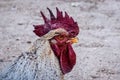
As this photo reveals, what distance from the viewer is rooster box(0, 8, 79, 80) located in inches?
129

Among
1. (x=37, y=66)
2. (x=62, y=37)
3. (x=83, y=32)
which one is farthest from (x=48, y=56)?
(x=83, y=32)

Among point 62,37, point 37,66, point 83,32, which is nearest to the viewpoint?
point 37,66

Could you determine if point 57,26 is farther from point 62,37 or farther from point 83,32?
point 83,32

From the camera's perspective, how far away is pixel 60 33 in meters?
3.47

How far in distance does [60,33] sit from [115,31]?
9.91ft

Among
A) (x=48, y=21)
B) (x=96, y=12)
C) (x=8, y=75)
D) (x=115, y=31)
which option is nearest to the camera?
(x=8, y=75)

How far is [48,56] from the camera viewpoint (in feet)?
11.0

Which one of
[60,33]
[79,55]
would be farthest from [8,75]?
[79,55]

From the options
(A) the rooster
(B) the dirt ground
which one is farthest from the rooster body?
(B) the dirt ground

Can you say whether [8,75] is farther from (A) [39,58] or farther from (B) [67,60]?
(B) [67,60]

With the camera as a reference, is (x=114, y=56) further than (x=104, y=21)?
No

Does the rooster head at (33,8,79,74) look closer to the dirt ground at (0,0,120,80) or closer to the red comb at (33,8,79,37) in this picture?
the red comb at (33,8,79,37)

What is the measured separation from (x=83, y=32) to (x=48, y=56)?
3.03 meters

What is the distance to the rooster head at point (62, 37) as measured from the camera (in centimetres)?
344
